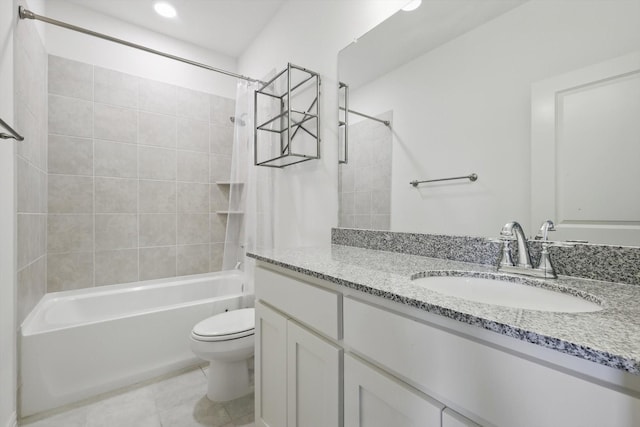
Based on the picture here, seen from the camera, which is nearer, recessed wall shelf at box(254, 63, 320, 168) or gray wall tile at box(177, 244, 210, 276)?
recessed wall shelf at box(254, 63, 320, 168)

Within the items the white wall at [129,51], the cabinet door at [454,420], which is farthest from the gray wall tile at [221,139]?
the cabinet door at [454,420]

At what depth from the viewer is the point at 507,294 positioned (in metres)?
0.79

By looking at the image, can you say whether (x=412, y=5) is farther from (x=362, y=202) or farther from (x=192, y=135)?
(x=192, y=135)

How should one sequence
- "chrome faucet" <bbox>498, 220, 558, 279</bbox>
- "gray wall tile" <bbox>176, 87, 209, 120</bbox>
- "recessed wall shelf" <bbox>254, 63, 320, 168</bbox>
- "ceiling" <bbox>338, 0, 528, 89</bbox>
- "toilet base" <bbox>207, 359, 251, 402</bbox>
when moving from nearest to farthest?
"chrome faucet" <bbox>498, 220, 558, 279</bbox> < "ceiling" <bbox>338, 0, 528, 89</bbox> < "toilet base" <bbox>207, 359, 251, 402</bbox> < "recessed wall shelf" <bbox>254, 63, 320, 168</bbox> < "gray wall tile" <bbox>176, 87, 209, 120</bbox>

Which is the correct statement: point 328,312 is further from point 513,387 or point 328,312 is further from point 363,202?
point 363,202

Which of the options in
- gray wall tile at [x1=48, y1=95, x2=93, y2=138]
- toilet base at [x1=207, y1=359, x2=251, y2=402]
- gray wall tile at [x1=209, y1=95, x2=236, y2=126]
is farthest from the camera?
gray wall tile at [x1=209, y1=95, x2=236, y2=126]

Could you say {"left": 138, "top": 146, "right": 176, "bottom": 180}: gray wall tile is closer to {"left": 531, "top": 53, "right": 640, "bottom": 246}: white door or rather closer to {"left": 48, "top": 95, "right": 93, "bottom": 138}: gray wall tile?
{"left": 48, "top": 95, "right": 93, "bottom": 138}: gray wall tile

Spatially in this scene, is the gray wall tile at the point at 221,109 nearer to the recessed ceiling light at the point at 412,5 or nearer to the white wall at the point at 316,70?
the white wall at the point at 316,70

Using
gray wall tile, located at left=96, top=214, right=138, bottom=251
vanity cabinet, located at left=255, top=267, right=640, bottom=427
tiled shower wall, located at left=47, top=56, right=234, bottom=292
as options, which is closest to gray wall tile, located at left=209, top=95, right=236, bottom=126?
tiled shower wall, located at left=47, top=56, right=234, bottom=292

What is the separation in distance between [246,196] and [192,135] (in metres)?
1.02

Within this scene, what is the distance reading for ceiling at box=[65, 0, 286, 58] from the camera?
2.09 meters

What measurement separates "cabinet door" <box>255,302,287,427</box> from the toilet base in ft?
1.47

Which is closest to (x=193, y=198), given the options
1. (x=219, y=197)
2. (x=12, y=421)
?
(x=219, y=197)

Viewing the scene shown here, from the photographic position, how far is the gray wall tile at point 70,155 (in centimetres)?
207
